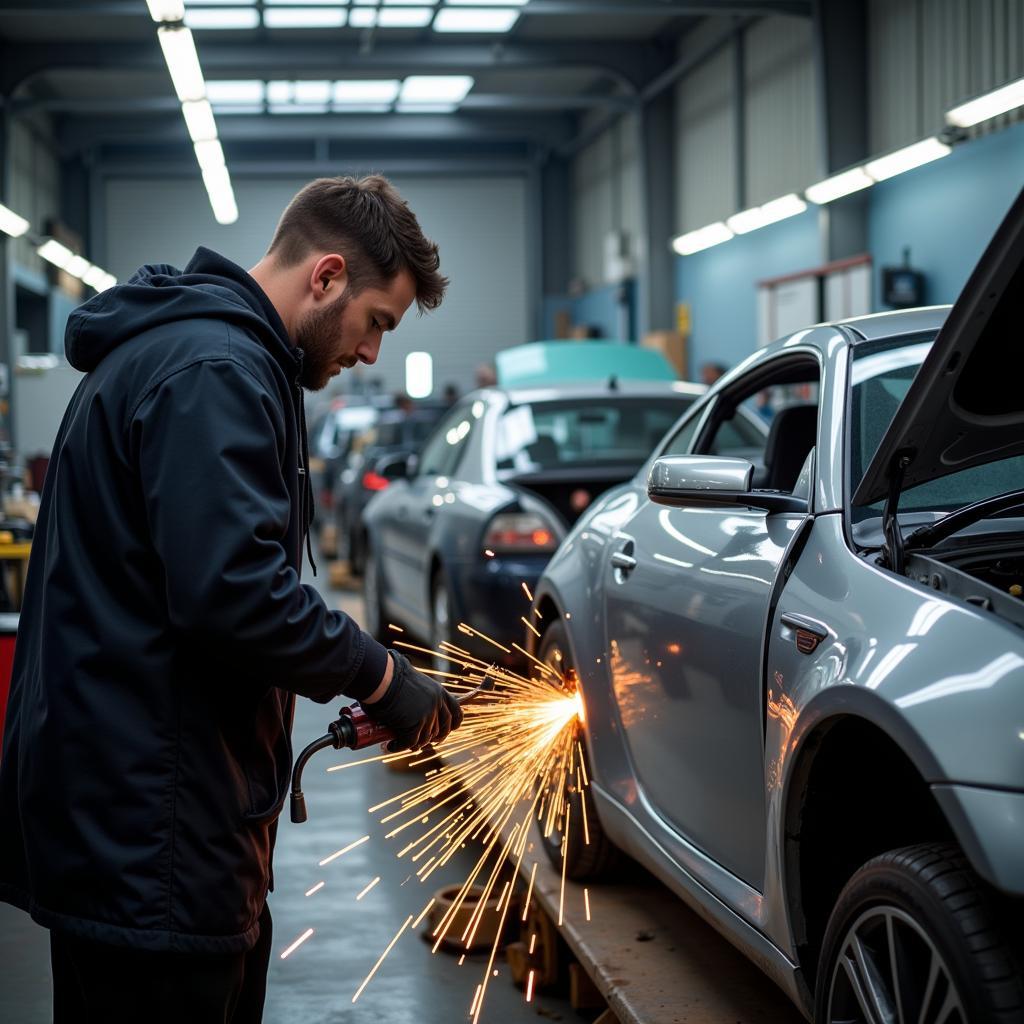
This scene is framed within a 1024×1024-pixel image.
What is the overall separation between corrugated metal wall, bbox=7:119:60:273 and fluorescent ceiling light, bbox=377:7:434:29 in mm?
7858

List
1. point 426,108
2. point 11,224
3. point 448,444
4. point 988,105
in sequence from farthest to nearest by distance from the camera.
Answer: point 426,108 → point 11,224 → point 988,105 → point 448,444

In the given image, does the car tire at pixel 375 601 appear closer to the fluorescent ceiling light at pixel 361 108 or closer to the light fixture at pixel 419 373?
the fluorescent ceiling light at pixel 361 108

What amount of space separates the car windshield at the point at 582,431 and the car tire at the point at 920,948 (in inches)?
187

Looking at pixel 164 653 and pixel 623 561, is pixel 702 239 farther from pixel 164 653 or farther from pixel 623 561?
pixel 164 653

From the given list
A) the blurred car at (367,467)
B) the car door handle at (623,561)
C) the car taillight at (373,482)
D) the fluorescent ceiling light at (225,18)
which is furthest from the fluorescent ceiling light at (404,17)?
the car door handle at (623,561)

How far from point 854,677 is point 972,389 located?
0.54 m

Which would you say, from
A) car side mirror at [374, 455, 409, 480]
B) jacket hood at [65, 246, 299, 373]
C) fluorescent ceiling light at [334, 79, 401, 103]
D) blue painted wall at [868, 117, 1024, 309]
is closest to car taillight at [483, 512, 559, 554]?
car side mirror at [374, 455, 409, 480]

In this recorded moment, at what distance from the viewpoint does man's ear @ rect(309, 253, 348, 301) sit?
7.54 feet

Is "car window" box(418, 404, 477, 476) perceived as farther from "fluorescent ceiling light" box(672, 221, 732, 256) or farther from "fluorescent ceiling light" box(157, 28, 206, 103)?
"fluorescent ceiling light" box(672, 221, 732, 256)

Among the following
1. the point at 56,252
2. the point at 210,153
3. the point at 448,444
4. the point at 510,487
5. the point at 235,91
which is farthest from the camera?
the point at 235,91

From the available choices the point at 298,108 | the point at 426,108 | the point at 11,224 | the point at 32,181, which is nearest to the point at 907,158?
the point at 11,224

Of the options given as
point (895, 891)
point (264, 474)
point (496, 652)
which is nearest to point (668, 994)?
point (895, 891)

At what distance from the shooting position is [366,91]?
24547 millimetres

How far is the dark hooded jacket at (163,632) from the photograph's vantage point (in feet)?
6.56
